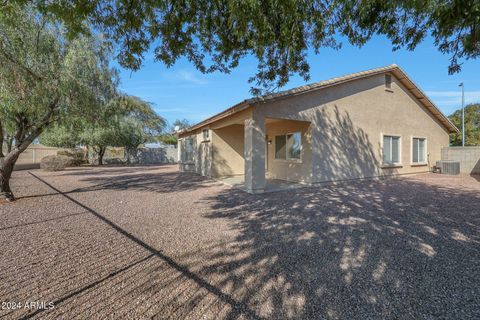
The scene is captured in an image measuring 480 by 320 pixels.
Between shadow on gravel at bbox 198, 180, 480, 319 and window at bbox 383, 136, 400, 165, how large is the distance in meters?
5.61

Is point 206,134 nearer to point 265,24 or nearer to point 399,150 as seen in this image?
point 265,24

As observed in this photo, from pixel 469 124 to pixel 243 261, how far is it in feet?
119

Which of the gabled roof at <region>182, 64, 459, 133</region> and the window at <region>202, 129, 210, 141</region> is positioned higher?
the gabled roof at <region>182, 64, 459, 133</region>

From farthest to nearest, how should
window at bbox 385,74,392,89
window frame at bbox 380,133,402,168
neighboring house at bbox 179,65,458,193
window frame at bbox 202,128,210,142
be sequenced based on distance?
window frame at bbox 202,128,210,142 → window at bbox 385,74,392,89 → window frame at bbox 380,133,402,168 → neighboring house at bbox 179,65,458,193

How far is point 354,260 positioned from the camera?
9.98 ft

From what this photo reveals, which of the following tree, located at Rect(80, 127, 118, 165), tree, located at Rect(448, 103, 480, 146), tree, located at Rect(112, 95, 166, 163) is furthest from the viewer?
tree, located at Rect(448, 103, 480, 146)

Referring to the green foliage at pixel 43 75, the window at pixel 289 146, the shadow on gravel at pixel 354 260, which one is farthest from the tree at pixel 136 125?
the shadow on gravel at pixel 354 260

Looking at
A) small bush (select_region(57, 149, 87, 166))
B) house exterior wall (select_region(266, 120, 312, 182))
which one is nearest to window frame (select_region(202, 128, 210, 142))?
house exterior wall (select_region(266, 120, 312, 182))

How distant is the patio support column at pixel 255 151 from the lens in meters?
7.34

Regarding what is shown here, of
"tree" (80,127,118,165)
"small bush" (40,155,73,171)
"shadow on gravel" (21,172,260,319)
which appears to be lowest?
"shadow on gravel" (21,172,260,319)

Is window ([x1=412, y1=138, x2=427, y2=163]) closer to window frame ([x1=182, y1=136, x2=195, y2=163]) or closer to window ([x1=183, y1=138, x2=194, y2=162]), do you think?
window frame ([x1=182, y1=136, x2=195, y2=163])

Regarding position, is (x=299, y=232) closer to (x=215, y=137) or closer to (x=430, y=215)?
(x=430, y=215)

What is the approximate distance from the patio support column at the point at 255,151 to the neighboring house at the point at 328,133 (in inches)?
1.3

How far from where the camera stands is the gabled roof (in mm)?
7332
